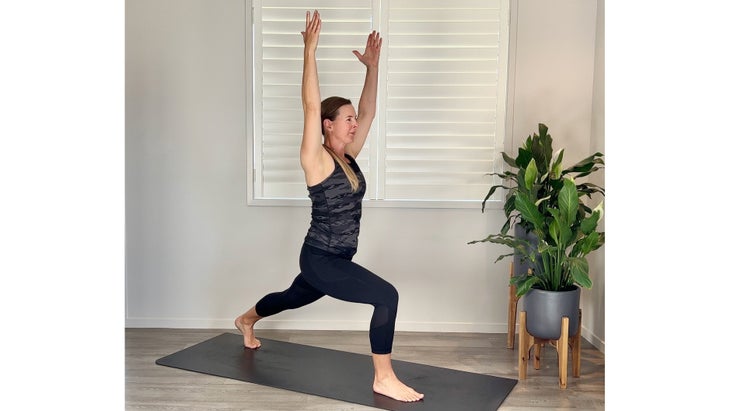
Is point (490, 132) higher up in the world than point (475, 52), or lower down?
lower down

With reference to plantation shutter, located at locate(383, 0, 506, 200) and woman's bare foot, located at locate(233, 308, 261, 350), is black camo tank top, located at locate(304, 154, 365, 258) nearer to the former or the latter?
woman's bare foot, located at locate(233, 308, 261, 350)

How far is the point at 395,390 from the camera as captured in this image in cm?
309

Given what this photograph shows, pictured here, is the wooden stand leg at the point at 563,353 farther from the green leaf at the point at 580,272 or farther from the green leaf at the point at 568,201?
the green leaf at the point at 568,201

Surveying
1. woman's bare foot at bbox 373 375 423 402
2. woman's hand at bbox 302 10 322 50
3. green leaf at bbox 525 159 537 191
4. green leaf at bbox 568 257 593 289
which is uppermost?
woman's hand at bbox 302 10 322 50

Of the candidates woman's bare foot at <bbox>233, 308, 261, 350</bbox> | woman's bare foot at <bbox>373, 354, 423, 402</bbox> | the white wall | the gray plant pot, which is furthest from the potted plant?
woman's bare foot at <bbox>233, 308, 261, 350</bbox>

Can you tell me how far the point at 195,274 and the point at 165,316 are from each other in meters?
0.32

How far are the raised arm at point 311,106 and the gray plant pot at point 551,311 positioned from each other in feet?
3.89

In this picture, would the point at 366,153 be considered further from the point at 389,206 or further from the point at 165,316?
the point at 165,316

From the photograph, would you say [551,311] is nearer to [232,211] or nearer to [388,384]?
[388,384]

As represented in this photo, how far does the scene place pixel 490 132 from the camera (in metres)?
4.25

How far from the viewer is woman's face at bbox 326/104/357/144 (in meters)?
3.34

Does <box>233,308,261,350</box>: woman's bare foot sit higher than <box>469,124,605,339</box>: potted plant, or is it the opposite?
<box>469,124,605,339</box>: potted plant
